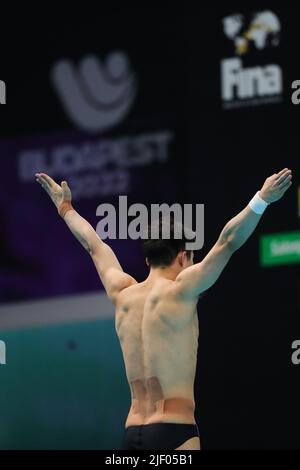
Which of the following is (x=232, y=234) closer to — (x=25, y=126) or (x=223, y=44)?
(x=223, y=44)

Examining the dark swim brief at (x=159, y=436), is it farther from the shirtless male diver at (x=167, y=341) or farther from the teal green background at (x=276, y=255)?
the teal green background at (x=276, y=255)

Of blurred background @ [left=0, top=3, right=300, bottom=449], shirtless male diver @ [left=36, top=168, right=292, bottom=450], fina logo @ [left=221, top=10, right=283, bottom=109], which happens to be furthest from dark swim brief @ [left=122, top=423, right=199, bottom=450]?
fina logo @ [left=221, top=10, right=283, bottom=109]

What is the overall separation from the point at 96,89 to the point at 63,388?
3.58 m

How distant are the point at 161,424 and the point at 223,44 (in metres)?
5.50

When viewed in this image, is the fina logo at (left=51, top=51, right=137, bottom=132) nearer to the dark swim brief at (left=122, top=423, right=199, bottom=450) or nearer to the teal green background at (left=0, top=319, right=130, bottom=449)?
the teal green background at (left=0, top=319, right=130, bottom=449)

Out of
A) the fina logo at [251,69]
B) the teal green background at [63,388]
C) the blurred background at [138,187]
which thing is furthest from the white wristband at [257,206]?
the teal green background at [63,388]

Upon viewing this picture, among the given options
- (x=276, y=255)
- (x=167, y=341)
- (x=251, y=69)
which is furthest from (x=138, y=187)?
(x=167, y=341)

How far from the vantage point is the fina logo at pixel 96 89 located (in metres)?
12.6

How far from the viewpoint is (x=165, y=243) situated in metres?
7.09

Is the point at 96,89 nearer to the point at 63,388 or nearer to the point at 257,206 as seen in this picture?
the point at 63,388

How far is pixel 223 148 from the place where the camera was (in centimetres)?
1118

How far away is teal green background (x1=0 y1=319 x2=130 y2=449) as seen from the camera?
1216cm

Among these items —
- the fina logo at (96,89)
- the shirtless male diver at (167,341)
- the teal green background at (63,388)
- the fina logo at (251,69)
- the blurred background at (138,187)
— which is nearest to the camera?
the shirtless male diver at (167,341)

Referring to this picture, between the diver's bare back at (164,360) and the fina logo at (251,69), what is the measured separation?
447 cm
